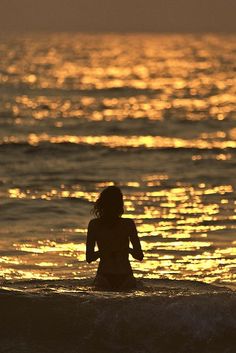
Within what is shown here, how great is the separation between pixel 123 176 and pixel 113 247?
14528mm

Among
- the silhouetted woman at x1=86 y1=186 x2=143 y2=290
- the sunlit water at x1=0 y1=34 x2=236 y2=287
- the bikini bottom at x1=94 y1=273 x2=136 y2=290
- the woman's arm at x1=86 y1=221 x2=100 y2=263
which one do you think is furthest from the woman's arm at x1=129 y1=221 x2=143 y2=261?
the sunlit water at x1=0 y1=34 x2=236 y2=287

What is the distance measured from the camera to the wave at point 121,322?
12.1 metres

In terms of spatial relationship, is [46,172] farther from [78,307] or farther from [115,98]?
[115,98]

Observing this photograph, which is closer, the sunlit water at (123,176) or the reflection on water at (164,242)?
the reflection on water at (164,242)

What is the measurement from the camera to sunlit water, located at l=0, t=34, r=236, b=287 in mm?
16875

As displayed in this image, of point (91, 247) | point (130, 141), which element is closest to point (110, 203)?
point (91, 247)

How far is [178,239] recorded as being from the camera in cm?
1847

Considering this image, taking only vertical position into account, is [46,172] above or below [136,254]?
above

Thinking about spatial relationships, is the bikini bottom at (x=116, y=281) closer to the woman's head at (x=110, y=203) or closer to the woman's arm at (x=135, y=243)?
the woman's arm at (x=135, y=243)

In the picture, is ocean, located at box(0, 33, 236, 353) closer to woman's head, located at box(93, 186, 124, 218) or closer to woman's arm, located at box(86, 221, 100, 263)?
woman's arm, located at box(86, 221, 100, 263)

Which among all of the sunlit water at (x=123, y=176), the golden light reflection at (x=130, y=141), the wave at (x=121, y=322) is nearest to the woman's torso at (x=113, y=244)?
the wave at (x=121, y=322)

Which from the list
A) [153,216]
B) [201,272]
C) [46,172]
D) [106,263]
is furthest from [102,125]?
[106,263]

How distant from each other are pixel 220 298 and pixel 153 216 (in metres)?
8.49

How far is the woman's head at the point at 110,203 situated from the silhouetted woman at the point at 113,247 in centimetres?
1
